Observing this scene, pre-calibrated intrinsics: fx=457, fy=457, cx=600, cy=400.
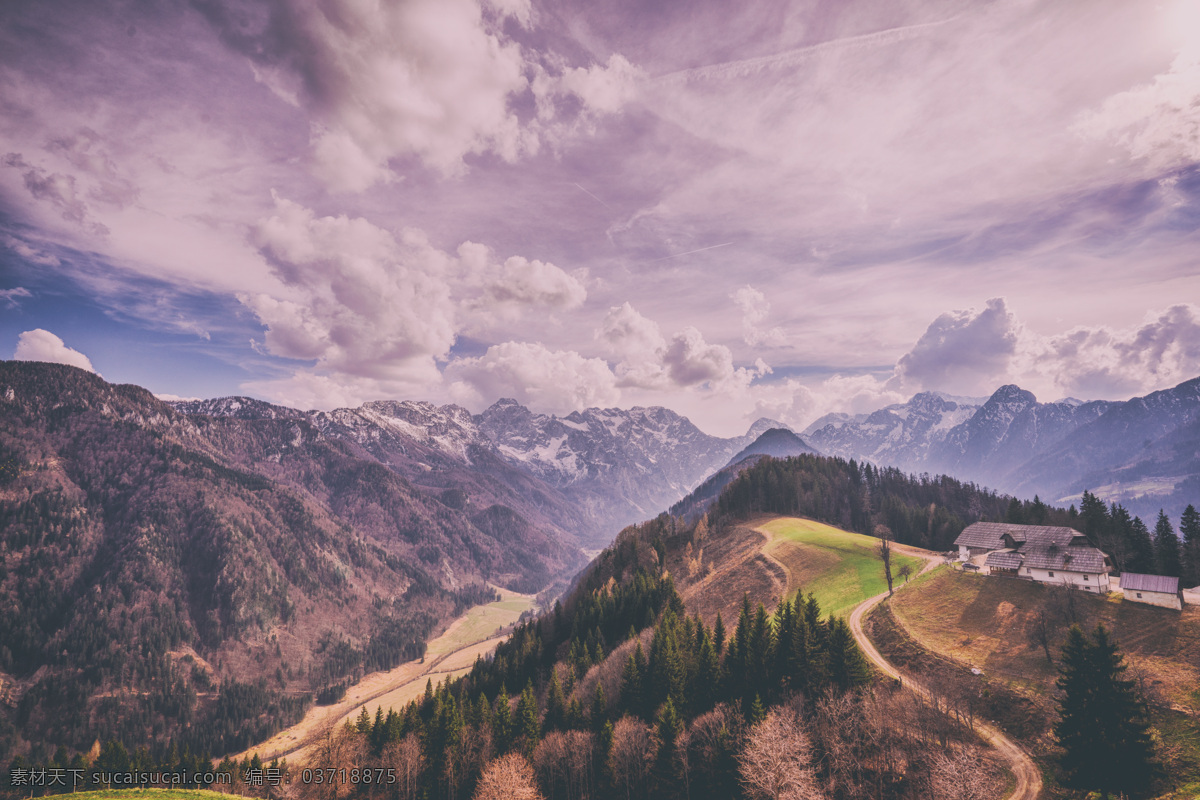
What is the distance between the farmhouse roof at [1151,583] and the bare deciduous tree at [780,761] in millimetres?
49369

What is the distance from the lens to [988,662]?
5784 centimetres

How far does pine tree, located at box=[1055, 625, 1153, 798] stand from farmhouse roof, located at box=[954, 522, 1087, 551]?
1530 inches

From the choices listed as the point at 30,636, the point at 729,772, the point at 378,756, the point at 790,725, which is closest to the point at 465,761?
the point at 378,756

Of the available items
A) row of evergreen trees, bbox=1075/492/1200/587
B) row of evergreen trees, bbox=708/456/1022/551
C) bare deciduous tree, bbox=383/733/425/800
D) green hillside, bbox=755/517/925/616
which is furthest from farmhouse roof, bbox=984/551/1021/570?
bare deciduous tree, bbox=383/733/425/800

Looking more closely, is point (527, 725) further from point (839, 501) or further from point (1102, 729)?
point (839, 501)

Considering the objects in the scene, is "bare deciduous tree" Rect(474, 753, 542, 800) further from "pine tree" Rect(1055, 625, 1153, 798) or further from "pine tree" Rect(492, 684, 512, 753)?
"pine tree" Rect(1055, 625, 1153, 798)

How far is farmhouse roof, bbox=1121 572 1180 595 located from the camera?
5681 cm

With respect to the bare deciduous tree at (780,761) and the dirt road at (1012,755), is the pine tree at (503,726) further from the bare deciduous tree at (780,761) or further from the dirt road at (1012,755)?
the dirt road at (1012,755)

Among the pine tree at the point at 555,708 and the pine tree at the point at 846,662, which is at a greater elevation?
the pine tree at the point at 846,662

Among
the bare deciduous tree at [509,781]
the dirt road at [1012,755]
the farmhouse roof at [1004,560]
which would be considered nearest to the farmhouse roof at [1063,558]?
the farmhouse roof at [1004,560]

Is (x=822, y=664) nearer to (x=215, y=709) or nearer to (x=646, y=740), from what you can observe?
(x=646, y=740)

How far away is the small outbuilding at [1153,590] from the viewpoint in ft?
185

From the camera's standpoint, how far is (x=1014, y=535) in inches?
3142

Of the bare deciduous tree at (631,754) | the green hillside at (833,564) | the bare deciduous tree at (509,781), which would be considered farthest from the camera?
the green hillside at (833,564)
